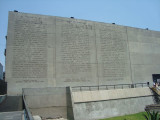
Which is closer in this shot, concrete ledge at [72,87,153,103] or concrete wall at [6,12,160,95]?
concrete ledge at [72,87,153,103]

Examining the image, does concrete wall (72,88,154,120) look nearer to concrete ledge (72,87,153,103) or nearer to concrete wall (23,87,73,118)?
concrete ledge (72,87,153,103)

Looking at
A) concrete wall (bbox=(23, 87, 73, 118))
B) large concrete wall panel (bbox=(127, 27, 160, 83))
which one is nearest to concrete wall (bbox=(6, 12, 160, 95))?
large concrete wall panel (bbox=(127, 27, 160, 83))

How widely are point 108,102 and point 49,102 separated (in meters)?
5.06

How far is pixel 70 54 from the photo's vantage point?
59.6 feet

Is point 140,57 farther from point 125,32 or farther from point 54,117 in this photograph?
point 54,117

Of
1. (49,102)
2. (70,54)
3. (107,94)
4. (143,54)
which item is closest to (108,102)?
(107,94)

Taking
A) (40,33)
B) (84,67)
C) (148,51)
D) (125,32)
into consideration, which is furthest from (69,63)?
(148,51)

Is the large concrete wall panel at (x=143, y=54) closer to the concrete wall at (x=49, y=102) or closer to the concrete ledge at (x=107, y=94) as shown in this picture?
the concrete ledge at (x=107, y=94)

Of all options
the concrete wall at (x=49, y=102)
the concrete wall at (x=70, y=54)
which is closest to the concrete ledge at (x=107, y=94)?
the concrete wall at (x=49, y=102)

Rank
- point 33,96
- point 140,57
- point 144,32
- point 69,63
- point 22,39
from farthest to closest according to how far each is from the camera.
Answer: point 144,32 → point 140,57 → point 69,63 → point 22,39 → point 33,96

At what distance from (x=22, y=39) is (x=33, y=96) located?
6.41m

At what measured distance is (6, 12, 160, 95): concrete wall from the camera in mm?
16266

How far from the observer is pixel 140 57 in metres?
22.5

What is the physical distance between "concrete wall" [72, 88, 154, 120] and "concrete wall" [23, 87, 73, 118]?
0.89 metres
